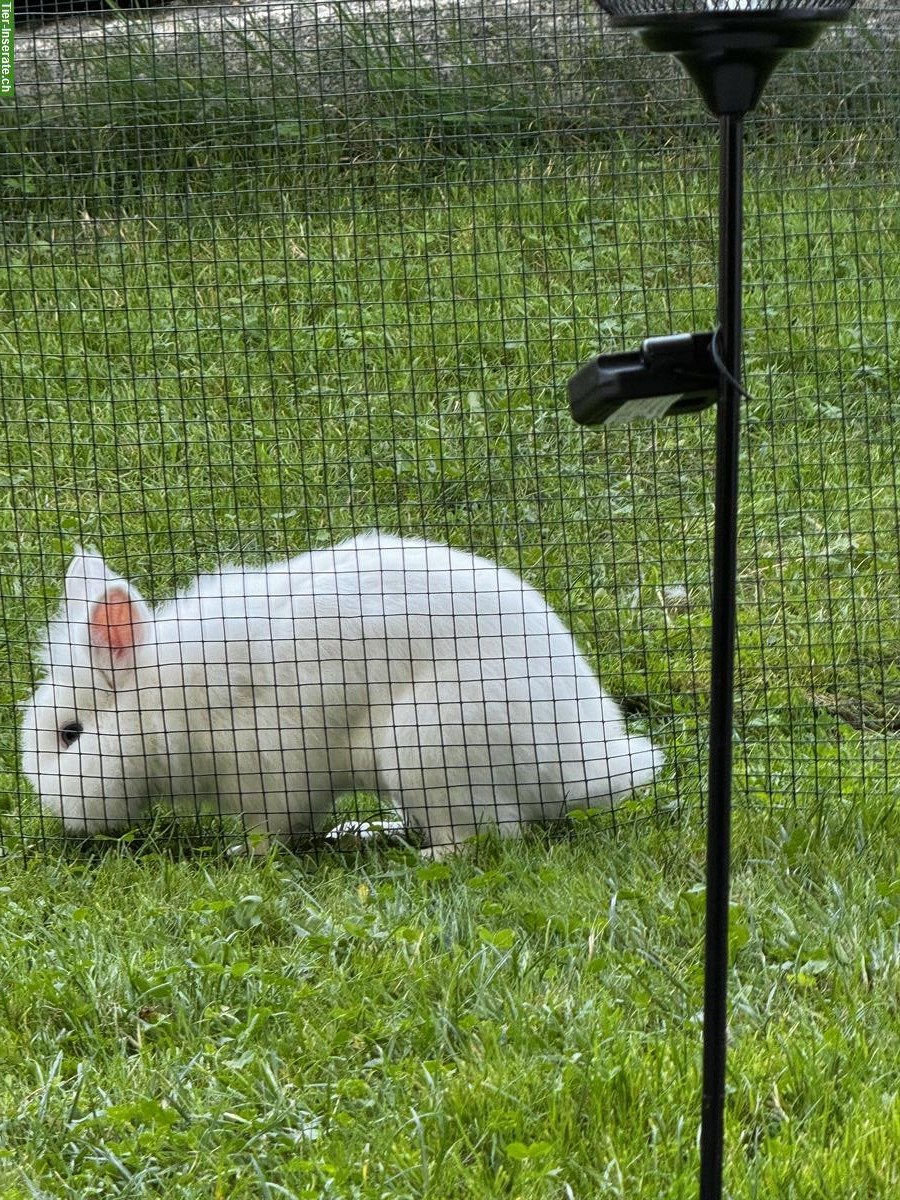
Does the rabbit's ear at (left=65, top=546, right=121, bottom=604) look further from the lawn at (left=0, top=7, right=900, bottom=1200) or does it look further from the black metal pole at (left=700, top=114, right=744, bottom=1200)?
the black metal pole at (left=700, top=114, right=744, bottom=1200)

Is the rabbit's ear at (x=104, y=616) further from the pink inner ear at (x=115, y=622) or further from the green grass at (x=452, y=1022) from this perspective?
the green grass at (x=452, y=1022)

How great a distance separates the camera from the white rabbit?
3895 mm

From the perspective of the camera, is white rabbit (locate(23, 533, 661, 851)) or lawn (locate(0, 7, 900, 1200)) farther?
white rabbit (locate(23, 533, 661, 851))

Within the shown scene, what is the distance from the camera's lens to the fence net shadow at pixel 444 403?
4023 mm

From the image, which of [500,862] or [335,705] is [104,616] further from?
[500,862]

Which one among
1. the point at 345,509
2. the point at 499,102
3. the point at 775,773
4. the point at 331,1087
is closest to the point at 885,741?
the point at 775,773

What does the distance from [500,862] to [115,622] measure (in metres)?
1.20

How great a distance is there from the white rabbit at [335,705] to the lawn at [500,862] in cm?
16

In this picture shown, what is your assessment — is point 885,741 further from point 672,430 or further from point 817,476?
point 672,430

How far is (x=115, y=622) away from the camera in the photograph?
4.00m

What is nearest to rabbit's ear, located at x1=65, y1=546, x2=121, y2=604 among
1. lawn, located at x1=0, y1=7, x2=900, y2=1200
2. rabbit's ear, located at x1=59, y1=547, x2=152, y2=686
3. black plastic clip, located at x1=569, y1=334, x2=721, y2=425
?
rabbit's ear, located at x1=59, y1=547, x2=152, y2=686

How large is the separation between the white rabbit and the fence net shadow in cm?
1

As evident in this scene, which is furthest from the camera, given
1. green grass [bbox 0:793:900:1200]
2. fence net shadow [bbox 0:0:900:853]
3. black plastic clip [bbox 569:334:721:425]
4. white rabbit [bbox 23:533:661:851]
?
fence net shadow [bbox 0:0:900:853]

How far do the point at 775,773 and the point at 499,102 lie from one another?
2.96 meters
